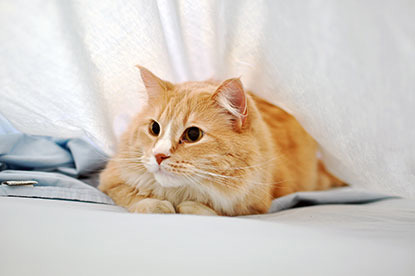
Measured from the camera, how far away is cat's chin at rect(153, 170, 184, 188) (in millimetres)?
1067

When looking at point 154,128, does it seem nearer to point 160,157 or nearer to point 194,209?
point 160,157

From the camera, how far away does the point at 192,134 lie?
1.15 metres

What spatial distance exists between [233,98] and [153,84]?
1.11 feet

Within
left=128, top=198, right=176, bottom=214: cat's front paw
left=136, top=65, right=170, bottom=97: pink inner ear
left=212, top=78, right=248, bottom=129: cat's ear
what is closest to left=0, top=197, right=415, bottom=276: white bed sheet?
left=128, top=198, right=176, bottom=214: cat's front paw

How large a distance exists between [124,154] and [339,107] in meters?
0.87

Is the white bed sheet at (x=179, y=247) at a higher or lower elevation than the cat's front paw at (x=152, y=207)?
higher

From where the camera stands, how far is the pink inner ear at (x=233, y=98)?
1.10 metres

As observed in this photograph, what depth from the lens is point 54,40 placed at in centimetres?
99

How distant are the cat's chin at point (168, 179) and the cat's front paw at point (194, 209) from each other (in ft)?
0.25

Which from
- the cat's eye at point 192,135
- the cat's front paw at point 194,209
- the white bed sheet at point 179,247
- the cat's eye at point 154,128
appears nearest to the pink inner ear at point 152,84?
the cat's eye at point 154,128

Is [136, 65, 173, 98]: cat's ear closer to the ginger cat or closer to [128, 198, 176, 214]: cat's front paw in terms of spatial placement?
the ginger cat

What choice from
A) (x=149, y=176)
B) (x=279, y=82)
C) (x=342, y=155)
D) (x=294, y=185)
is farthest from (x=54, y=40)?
(x=294, y=185)

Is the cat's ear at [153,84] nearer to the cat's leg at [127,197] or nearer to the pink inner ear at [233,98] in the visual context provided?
the pink inner ear at [233,98]

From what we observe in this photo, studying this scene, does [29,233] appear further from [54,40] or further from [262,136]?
[262,136]
